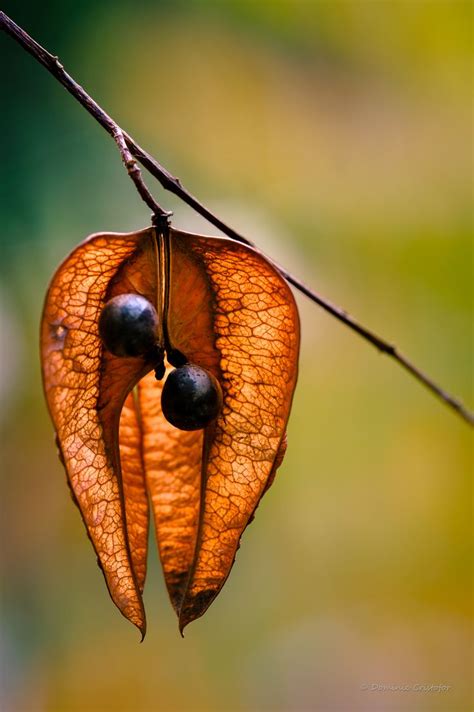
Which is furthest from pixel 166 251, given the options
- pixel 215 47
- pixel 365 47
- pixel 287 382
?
pixel 365 47

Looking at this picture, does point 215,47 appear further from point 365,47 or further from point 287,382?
point 287,382

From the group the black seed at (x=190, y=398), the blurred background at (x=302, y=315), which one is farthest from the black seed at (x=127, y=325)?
the blurred background at (x=302, y=315)

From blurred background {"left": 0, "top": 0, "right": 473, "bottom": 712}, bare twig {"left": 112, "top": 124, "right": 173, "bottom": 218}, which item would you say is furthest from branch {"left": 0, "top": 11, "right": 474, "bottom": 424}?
blurred background {"left": 0, "top": 0, "right": 473, "bottom": 712}

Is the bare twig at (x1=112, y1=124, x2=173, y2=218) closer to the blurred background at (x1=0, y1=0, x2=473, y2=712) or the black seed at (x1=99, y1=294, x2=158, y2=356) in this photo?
the black seed at (x1=99, y1=294, x2=158, y2=356)

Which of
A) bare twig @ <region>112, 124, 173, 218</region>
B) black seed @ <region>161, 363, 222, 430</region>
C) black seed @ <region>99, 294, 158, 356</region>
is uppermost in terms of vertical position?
bare twig @ <region>112, 124, 173, 218</region>

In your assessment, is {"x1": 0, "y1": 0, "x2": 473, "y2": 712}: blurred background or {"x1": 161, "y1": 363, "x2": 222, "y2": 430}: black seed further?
{"x1": 0, "y1": 0, "x2": 473, "y2": 712}: blurred background

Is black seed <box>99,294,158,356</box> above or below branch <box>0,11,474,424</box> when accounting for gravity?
below
